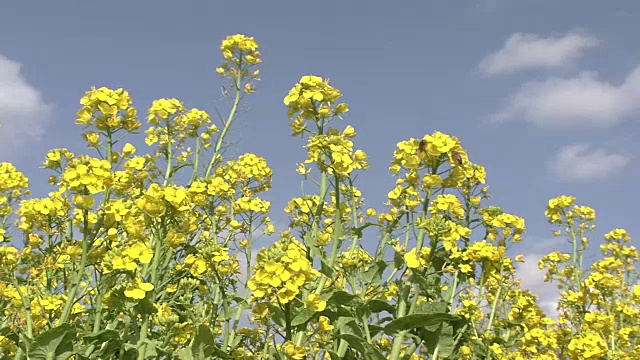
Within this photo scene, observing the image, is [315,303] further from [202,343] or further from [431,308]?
[431,308]

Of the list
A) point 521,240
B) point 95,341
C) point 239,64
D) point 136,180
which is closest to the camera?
point 95,341

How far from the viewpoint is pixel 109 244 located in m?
3.79

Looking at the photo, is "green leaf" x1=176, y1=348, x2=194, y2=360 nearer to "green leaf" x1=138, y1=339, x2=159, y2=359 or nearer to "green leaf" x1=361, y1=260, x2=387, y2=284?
"green leaf" x1=138, y1=339, x2=159, y2=359

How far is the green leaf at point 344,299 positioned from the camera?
3.53m

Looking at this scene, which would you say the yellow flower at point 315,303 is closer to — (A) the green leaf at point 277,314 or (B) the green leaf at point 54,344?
(A) the green leaf at point 277,314

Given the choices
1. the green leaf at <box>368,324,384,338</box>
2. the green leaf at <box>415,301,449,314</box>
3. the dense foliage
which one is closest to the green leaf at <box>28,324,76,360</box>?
the dense foliage

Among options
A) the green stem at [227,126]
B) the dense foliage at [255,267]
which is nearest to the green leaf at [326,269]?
the dense foliage at [255,267]

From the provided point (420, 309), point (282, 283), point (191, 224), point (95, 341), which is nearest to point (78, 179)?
point (191, 224)

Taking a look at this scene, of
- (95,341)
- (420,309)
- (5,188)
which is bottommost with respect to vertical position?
(95,341)

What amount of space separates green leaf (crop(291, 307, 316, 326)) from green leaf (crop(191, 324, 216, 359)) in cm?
63

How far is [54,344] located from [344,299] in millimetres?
1611

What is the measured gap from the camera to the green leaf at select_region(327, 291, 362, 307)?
11.6ft

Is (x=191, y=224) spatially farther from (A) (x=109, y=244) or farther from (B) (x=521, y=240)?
(B) (x=521, y=240)

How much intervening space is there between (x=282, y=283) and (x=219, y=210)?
8.52 feet
